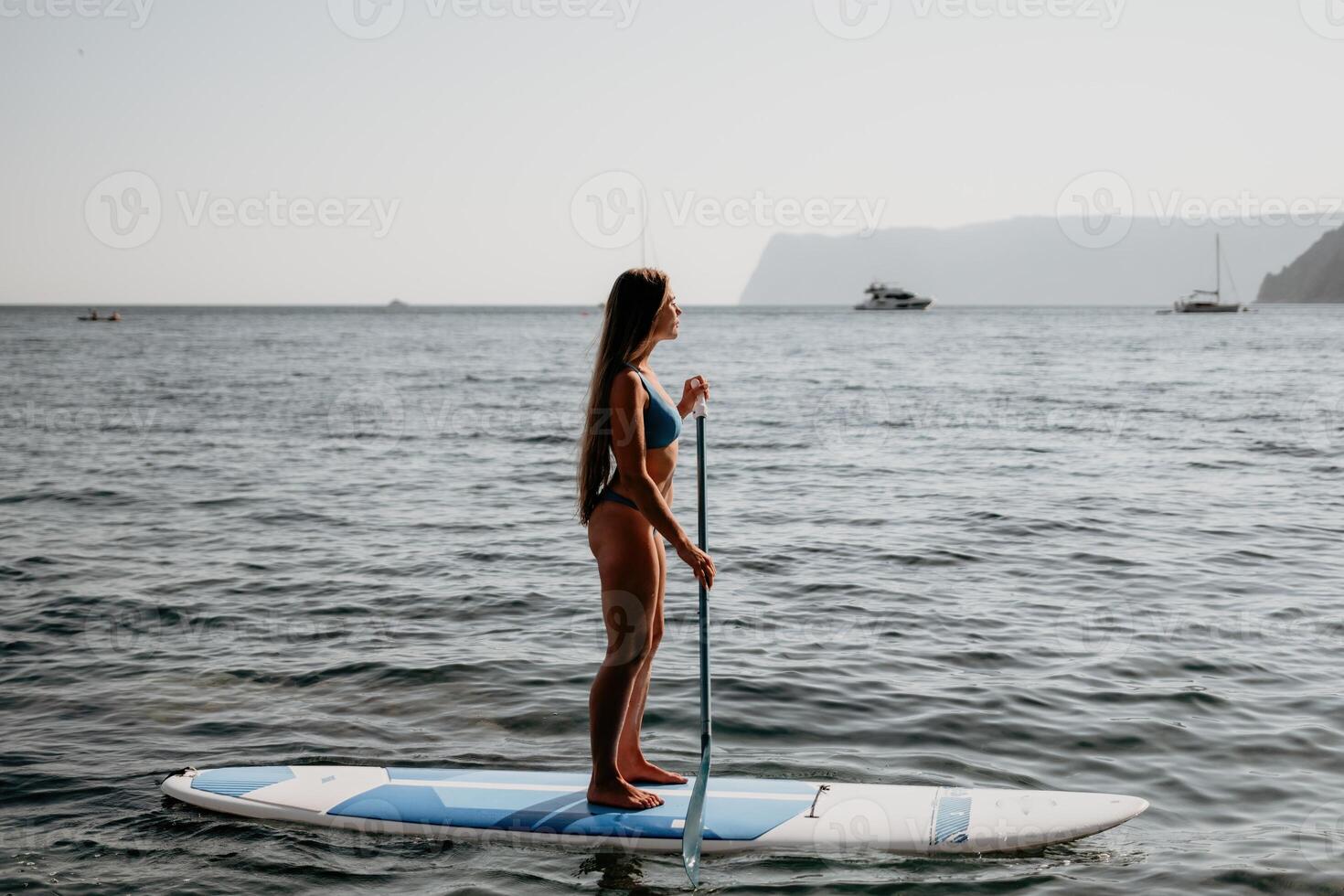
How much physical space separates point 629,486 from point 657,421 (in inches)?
12.8

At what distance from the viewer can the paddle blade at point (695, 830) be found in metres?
4.82

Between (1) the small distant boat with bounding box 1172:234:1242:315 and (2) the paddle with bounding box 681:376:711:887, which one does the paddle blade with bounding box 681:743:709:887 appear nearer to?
(2) the paddle with bounding box 681:376:711:887

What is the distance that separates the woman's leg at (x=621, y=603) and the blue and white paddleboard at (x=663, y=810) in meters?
0.51

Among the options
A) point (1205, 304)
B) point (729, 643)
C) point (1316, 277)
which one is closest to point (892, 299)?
point (1205, 304)

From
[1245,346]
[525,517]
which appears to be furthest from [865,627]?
[1245,346]

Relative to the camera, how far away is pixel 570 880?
491 cm

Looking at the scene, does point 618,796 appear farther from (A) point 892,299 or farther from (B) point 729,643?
(A) point 892,299

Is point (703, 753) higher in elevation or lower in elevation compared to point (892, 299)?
lower

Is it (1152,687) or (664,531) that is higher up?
(664,531)

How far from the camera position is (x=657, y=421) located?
15.6 feet

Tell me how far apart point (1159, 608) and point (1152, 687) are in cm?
222

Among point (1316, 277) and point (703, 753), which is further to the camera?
point (1316, 277)

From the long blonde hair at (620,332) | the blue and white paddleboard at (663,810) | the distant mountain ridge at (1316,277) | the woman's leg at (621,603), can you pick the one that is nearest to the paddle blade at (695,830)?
the blue and white paddleboard at (663,810)

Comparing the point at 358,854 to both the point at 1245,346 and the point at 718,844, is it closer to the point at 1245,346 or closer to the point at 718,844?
the point at 718,844
